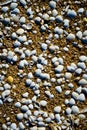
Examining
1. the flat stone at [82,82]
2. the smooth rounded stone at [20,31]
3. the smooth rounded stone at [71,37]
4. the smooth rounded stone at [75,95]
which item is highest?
the smooth rounded stone at [20,31]

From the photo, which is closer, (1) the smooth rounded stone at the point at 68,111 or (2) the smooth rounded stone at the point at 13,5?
(1) the smooth rounded stone at the point at 68,111

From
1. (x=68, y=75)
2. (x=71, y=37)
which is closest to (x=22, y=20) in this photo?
(x=71, y=37)

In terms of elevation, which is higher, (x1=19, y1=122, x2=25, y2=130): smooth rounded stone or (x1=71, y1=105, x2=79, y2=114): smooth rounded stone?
(x1=71, y1=105, x2=79, y2=114): smooth rounded stone

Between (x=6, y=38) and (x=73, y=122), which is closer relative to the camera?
(x=73, y=122)

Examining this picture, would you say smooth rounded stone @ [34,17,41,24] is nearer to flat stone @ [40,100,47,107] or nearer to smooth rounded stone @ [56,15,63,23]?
smooth rounded stone @ [56,15,63,23]

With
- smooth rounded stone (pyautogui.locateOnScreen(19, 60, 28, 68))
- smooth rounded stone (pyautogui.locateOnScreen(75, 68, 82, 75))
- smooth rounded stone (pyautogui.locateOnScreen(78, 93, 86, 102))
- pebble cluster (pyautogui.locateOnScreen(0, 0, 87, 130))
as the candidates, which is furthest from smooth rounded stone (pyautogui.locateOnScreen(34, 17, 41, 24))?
smooth rounded stone (pyautogui.locateOnScreen(78, 93, 86, 102))

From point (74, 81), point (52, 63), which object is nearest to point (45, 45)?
point (52, 63)

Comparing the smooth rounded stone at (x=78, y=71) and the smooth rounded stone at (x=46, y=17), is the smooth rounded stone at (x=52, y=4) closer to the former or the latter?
the smooth rounded stone at (x=46, y=17)

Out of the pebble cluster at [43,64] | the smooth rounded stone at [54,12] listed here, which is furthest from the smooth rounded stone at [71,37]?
the smooth rounded stone at [54,12]

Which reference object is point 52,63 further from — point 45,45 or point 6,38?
point 6,38
